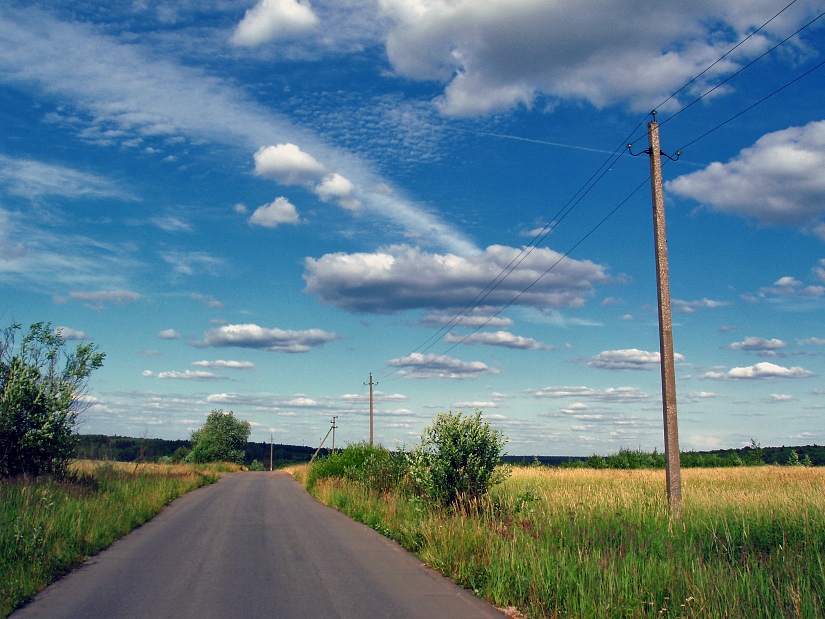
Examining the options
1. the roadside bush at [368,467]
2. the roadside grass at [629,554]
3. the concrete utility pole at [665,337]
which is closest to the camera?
the roadside grass at [629,554]

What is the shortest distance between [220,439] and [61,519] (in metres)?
99.3

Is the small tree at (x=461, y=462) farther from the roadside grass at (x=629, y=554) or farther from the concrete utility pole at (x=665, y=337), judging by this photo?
the concrete utility pole at (x=665, y=337)

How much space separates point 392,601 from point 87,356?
1738 centimetres

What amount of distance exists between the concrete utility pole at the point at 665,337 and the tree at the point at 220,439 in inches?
3882

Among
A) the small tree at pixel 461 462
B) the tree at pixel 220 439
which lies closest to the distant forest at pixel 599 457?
the small tree at pixel 461 462

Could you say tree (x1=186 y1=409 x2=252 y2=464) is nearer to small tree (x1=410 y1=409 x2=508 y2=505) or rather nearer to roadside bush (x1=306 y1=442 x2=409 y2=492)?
roadside bush (x1=306 y1=442 x2=409 y2=492)

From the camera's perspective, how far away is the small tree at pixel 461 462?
1387cm

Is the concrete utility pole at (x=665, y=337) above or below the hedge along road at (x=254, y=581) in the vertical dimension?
above

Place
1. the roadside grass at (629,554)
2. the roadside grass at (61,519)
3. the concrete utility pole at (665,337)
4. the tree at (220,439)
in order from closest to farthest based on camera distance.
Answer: the roadside grass at (629,554), the roadside grass at (61,519), the concrete utility pole at (665,337), the tree at (220,439)

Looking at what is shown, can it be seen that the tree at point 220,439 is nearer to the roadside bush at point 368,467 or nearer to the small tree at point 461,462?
the roadside bush at point 368,467

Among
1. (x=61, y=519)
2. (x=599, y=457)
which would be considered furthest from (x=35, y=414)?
(x=599, y=457)

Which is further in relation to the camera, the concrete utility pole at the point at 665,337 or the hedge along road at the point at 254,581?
the concrete utility pole at the point at 665,337

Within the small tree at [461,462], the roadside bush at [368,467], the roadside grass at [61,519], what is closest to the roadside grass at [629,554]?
the small tree at [461,462]

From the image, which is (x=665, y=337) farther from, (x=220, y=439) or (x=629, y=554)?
(x=220, y=439)
